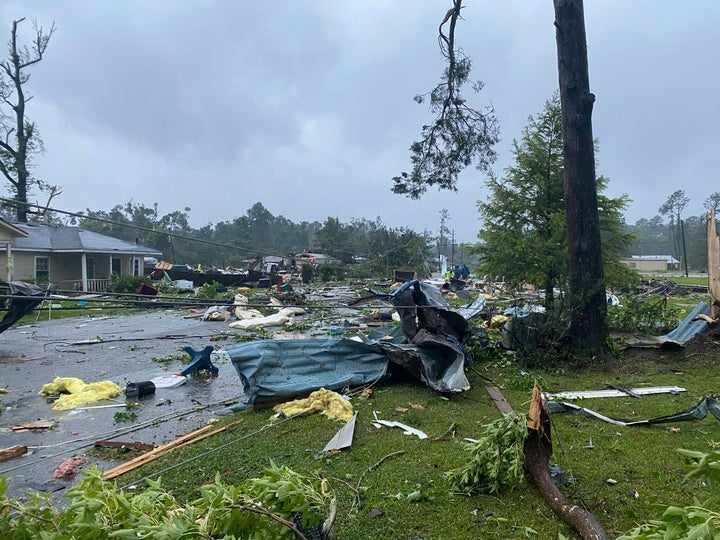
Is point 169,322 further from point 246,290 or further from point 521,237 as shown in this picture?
point 521,237

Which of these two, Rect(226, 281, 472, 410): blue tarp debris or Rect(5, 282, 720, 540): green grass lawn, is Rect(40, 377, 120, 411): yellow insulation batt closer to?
Rect(226, 281, 472, 410): blue tarp debris

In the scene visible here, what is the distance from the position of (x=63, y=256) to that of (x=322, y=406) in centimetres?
2463

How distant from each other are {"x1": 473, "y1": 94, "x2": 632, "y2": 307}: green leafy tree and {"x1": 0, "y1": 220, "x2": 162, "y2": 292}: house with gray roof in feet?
65.4

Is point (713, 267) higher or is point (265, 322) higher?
point (713, 267)

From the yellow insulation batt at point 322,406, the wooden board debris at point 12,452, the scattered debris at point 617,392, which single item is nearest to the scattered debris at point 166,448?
the yellow insulation batt at point 322,406

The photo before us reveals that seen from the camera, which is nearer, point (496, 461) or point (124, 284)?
point (496, 461)

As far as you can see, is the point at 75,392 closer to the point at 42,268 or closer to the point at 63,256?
the point at 42,268

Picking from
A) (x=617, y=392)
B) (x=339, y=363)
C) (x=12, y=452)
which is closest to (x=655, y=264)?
(x=617, y=392)

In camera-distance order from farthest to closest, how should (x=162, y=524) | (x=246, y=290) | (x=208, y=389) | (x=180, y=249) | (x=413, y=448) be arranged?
(x=180, y=249) → (x=246, y=290) → (x=208, y=389) → (x=413, y=448) → (x=162, y=524)

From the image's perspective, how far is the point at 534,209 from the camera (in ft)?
40.1

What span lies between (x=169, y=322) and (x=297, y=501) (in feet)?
54.7

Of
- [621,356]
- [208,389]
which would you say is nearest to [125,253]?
[208,389]

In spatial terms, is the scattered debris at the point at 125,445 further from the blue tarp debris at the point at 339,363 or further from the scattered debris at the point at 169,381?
the scattered debris at the point at 169,381

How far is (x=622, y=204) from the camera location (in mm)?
12102
